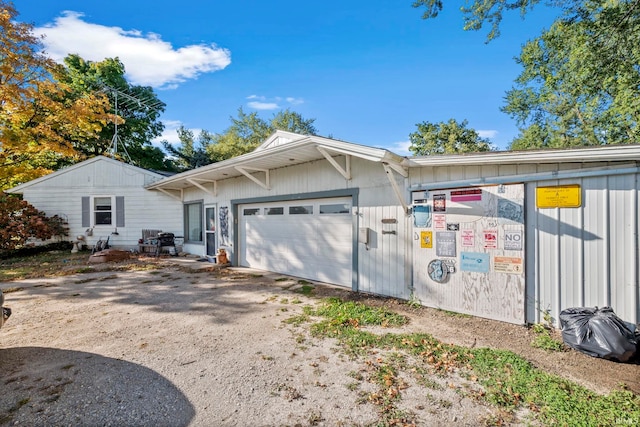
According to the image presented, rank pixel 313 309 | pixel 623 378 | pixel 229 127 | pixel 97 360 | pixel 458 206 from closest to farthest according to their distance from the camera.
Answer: pixel 623 378 → pixel 97 360 → pixel 458 206 → pixel 313 309 → pixel 229 127

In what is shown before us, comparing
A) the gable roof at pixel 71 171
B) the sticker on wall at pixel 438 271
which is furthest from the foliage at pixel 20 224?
the sticker on wall at pixel 438 271

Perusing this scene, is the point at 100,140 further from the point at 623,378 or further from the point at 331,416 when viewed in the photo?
the point at 623,378

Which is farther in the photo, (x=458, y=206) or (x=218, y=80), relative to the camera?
(x=218, y=80)

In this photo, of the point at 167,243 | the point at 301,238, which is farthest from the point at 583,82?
the point at 167,243

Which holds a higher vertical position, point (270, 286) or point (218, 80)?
point (218, 80)

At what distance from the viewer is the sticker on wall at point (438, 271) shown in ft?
15.3

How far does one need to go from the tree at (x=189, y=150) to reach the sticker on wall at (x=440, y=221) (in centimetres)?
2246

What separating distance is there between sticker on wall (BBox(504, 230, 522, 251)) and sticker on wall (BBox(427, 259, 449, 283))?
36.8 inches

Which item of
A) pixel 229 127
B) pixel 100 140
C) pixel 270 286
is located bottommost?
pixel 270 286

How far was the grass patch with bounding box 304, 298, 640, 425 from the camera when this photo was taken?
2209 millimetres

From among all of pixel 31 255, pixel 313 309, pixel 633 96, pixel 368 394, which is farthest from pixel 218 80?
pixel 633 96

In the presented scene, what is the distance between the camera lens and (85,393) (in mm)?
2555

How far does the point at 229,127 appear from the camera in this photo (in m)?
33.3

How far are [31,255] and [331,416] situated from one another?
1453 centimetres
